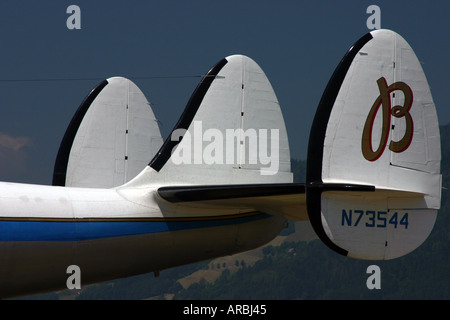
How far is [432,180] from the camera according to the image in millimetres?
12336

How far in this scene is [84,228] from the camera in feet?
39.1

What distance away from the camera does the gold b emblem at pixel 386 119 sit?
1185 cm

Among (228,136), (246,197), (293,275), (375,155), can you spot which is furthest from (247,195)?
(293,275)

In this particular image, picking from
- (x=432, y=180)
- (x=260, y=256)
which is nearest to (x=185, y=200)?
(x=432, y=180)

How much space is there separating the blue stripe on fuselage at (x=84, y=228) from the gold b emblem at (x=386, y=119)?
11.0 ft

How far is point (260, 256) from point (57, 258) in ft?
468

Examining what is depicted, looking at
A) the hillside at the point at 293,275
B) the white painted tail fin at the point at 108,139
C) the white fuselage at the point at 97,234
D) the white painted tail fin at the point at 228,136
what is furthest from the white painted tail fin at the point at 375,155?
the hillside at the point at 293,275

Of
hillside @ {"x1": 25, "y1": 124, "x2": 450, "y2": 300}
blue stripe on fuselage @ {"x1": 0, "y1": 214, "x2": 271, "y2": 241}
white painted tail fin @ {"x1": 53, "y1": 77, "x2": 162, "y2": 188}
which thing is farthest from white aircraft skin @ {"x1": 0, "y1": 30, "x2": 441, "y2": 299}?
hillside @ {"x1": 25, "y1": 124, "x2": 450, "y2": 300}

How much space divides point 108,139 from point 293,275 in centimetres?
12389

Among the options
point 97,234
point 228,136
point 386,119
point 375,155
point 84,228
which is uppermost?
point 386,119

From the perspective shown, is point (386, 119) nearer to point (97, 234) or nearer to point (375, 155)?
point (375, 155)

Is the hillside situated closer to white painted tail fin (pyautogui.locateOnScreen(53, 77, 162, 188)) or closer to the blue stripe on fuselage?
white painted tail fin (pyautogui.locateOnScreen(53, 77, 162, 188))
